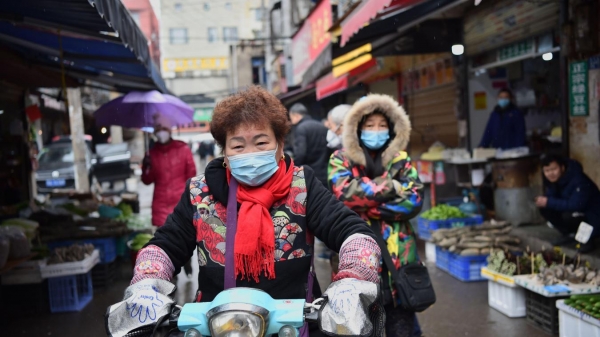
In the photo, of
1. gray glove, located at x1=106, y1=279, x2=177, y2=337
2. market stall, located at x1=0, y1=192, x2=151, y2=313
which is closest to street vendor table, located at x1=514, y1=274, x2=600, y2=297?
gray glove, located at x1=106, y1=279, x2=177, y2=337

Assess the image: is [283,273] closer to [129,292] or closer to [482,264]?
[129,292]

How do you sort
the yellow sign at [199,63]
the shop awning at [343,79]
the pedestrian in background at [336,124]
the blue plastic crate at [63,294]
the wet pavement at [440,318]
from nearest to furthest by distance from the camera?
the wet pavement at [440,318]
the blue plastic crate at [63,294]
the pedestrian in background at [336,124]
the shop awning at [343,79]
the yellow sign at [199,63]

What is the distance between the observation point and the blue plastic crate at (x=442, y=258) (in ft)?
26.7

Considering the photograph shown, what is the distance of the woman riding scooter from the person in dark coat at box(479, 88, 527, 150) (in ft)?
25.8

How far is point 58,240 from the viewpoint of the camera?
8055mm

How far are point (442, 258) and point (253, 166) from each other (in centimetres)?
645

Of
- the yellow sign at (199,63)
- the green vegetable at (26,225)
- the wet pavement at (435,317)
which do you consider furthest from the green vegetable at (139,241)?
the yellow sign at (199,63)

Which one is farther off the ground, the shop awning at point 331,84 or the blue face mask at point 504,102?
the shop awning at point 331,84

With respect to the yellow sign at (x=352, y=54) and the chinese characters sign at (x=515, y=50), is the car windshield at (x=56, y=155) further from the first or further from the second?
the chinese characters sign at (x=515, y=50)

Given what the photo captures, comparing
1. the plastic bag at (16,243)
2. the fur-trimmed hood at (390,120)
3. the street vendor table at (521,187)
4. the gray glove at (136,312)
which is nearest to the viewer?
the gray glove at (136,312)

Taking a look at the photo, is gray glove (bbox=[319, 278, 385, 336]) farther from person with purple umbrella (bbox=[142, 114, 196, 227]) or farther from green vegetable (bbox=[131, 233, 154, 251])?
green vegetable (bbox=[131, 233, 154, 251])

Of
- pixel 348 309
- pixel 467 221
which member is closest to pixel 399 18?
pixel 467 221

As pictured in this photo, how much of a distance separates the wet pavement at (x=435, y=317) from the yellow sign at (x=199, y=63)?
56942 mm

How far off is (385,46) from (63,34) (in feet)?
19.3
